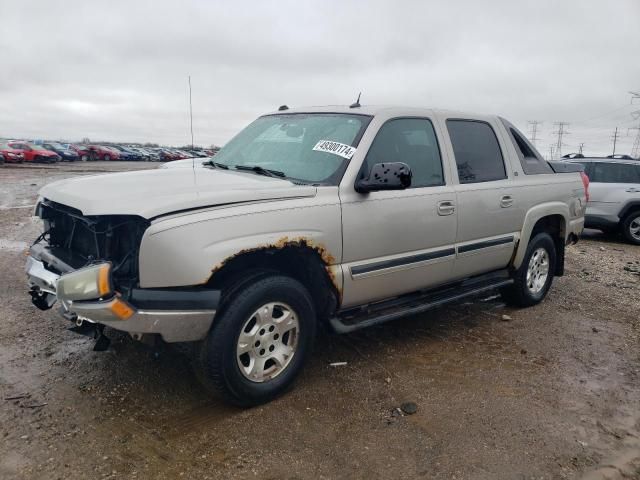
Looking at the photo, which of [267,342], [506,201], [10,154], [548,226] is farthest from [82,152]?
[267,342]

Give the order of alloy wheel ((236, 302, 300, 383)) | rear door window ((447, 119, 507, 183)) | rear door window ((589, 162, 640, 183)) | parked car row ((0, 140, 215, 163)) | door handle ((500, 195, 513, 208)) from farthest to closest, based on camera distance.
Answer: parked car row ((0, 140, 215, 163)), rear door window ((589, 162, 640, 183)), door handle ((500, 195, 513, 208)), rear door window ((447, 119, 507, 183)), alloy wheel ((236, 302, 300, 383))

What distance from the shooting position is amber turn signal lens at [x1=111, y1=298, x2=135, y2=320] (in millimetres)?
2836

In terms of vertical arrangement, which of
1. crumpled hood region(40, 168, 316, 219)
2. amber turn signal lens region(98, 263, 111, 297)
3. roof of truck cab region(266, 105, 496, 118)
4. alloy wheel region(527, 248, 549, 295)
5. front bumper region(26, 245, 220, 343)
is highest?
roof of truck cab region(266, 105, 496, 118)

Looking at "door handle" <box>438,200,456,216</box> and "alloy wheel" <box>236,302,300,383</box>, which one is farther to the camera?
"door handle" <box>438,200,456,216</box>

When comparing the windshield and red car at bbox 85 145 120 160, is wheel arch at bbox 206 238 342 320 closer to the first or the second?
the windshield

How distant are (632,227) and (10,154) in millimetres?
34312

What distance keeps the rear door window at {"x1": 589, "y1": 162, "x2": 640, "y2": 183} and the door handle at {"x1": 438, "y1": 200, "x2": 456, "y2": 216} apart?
8041 mm

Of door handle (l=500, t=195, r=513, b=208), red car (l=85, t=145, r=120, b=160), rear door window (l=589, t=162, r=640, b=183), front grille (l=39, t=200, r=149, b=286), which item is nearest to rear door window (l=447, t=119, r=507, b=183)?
door handle (l=500, t=195, r=513, b=208)

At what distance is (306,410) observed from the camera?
11.2 ft

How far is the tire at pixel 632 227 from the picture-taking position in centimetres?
1042

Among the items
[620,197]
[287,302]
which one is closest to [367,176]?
[287,302]

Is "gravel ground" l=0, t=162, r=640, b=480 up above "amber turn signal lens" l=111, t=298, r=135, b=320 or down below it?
below

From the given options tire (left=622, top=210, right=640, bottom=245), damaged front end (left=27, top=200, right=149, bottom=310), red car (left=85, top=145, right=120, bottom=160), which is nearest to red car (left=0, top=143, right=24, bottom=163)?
red car (left=85, top=145, right=120, bottom=160)

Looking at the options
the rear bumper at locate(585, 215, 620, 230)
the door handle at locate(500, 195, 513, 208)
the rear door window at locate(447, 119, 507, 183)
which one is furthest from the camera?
the rear bumper at locate(585, 215, 620, 230)
